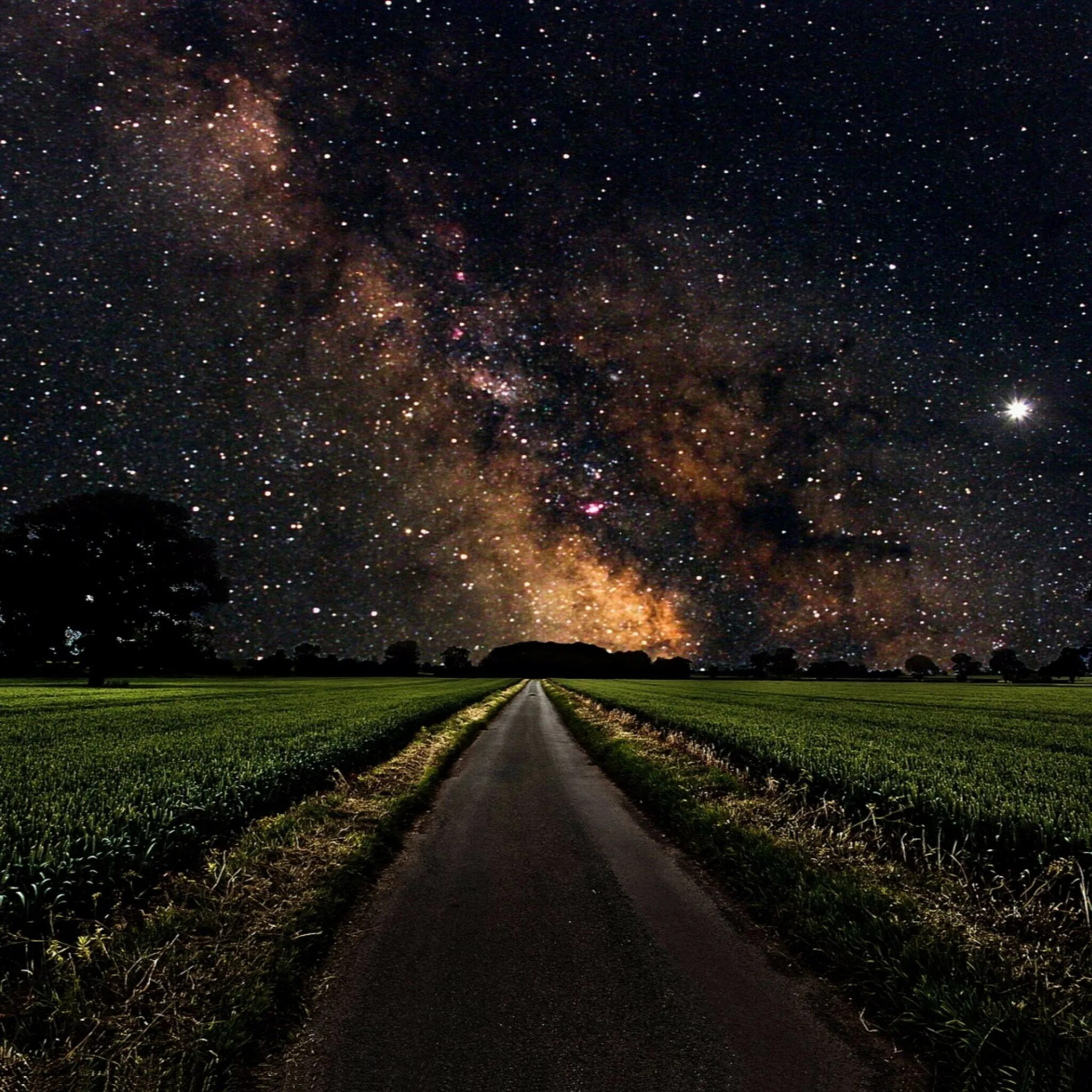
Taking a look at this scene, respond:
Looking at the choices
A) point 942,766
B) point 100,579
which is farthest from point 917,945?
point 100,579

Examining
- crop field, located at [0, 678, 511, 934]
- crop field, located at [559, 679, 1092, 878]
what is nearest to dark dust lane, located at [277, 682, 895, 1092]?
crop field, located at [0, 678, 511, 934]

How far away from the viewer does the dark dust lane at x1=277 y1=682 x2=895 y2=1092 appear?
3209mm

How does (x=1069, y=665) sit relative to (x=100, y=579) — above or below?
below

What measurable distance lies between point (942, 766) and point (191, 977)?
41.5 feet

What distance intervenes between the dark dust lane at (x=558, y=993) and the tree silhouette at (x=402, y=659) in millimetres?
164038

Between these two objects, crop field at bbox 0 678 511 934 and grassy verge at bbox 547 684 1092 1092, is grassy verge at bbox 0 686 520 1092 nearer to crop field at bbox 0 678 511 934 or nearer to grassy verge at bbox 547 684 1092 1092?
crop field at bbox 0 678 511 934

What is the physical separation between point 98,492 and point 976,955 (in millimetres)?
69975

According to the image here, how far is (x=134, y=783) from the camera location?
762 cm

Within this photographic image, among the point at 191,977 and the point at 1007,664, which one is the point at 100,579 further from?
the point at 1007,664

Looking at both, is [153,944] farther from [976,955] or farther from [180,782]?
[976,955]

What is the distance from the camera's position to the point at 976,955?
4.27 metres

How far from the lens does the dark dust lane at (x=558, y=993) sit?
10.5 ft

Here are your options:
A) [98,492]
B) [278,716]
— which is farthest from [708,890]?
[98,492]

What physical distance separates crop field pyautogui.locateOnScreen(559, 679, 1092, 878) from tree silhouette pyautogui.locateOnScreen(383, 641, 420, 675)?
15302cm
